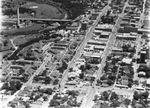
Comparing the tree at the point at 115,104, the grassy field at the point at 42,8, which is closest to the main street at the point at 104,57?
the tree at the point at 115,104

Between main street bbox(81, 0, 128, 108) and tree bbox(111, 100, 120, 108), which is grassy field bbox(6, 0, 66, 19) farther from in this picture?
tree bbox(111, 100, 120, 108)

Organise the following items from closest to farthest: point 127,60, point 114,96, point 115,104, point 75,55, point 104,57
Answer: point 115,104, point 114,96, point 127,60, point 104,57, point 75,55

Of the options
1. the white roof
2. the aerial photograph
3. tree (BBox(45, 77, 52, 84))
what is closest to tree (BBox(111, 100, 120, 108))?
Result: the aerial photograph

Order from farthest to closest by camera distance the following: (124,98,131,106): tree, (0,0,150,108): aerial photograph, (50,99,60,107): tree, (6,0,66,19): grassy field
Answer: (6,0,66,19): grassy field
(0,0,150,108): aerial photograph
(124,98,131,106): tree
(50,99,60,107): tree

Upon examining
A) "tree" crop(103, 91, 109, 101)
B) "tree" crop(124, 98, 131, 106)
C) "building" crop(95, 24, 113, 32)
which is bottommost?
"tree" crop(124, 98, 131, 106)

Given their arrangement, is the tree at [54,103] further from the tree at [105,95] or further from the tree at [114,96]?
the tree at [114,96]

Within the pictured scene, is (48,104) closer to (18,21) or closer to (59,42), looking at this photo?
(59,42)

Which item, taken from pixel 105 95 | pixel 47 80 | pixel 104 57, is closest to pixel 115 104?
pixel 105 95

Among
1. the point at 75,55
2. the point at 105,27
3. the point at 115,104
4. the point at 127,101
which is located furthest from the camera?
the point at 105,27

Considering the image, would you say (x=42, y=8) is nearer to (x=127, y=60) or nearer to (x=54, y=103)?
(x=127, y=60)

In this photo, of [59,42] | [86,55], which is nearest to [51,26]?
[59,42]
